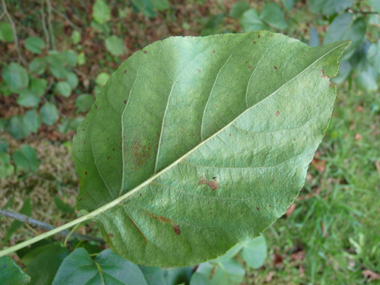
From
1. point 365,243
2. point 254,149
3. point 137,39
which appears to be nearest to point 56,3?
point 137,39

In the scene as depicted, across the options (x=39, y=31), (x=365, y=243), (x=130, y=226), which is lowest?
(x=365, y=243)

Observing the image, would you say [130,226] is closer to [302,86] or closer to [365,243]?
[302,86]

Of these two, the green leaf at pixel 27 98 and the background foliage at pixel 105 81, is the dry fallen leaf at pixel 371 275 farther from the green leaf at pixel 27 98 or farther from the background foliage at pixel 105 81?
the green leaf at pixel 27 98

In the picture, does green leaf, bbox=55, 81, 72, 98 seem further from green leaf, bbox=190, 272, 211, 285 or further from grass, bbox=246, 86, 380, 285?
grass, bbox=246, 86, 380, 285

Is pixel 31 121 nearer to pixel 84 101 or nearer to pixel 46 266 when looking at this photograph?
pixel 84 101

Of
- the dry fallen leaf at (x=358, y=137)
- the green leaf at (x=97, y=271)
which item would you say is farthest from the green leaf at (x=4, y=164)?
the dry fallen leaf at (x=358, y=137)
